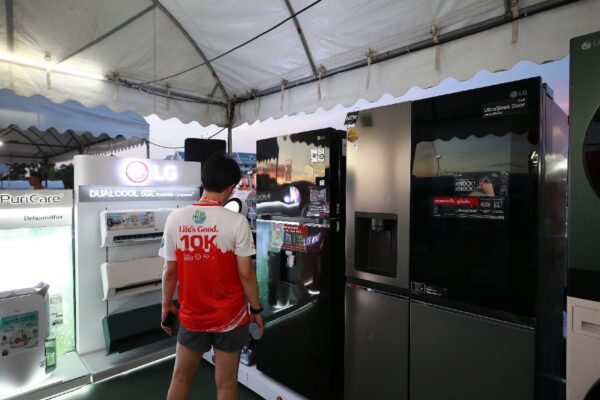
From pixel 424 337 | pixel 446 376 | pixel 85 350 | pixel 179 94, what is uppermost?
pixel 179 94

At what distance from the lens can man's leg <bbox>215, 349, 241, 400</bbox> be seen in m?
1.94

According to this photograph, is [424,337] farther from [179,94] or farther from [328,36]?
[179,94]

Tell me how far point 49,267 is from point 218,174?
7.74 feet

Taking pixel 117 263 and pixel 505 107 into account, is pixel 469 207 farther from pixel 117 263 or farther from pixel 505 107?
pixel 117 263

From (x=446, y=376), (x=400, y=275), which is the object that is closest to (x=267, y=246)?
(x=400, y=275)

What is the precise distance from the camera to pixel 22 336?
2.62 metres

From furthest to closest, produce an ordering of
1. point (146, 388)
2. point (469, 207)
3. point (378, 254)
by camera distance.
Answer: point (146, 388), point (378, 254), point (469, 207)

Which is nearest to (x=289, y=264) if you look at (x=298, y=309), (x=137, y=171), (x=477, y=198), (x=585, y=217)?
(x=298, y=309)

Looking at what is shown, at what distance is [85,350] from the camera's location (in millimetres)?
3238

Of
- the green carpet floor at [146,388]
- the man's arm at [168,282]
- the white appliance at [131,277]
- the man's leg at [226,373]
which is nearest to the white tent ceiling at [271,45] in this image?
the white appliance at [131,277]

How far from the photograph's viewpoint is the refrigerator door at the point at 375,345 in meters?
Result: 1.86

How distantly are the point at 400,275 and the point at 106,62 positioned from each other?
3.11 metres

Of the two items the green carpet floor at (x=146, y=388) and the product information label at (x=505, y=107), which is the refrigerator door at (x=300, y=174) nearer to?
the product information label at (x=505, y=107)

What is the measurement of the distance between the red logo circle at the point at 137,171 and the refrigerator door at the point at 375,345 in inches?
98.1
